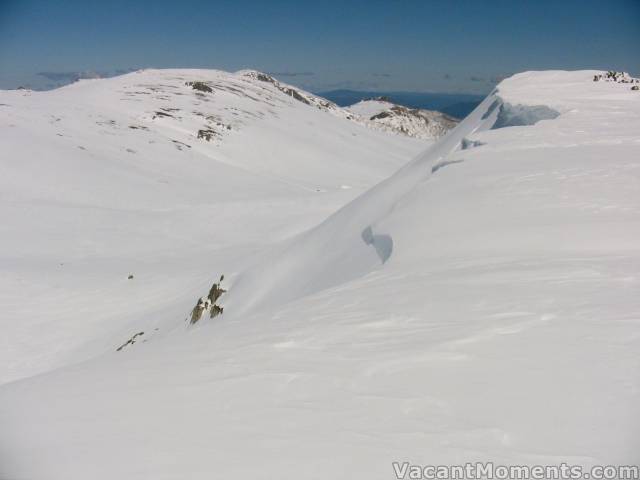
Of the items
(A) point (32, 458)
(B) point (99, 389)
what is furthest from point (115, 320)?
(A) point (32, 458)

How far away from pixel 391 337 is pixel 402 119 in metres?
151

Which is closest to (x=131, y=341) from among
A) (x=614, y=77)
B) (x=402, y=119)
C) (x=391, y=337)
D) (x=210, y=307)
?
(x=210, y=307)

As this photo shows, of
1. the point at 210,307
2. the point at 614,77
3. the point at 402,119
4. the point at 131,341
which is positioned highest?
the point at 402,119

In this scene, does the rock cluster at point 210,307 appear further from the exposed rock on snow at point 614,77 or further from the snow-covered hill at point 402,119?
the snow-covered hill at point 402,119

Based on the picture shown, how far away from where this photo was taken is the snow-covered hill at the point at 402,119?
143m

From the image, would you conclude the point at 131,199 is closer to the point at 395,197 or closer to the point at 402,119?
the point at 395,197

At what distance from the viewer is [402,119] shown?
148 metres

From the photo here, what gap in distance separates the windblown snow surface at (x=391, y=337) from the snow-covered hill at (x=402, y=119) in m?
122

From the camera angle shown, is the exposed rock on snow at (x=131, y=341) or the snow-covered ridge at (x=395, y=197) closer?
the snow-covered ridge at (x=395, y=197)

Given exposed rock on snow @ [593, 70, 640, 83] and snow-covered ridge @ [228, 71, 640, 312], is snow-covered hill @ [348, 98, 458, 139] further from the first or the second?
snow-covered ridge @ [228, 71, 640, 312]

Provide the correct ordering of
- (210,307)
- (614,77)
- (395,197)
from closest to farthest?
1. (210,307)
2. (395,197)
3. (614,77)

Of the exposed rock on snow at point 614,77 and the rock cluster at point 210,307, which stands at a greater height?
the exposed rock on snow at point 614,77

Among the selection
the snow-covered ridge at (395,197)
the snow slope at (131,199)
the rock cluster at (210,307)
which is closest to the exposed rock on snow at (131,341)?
the snow slope at (131,199)

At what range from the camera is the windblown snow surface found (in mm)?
3107
